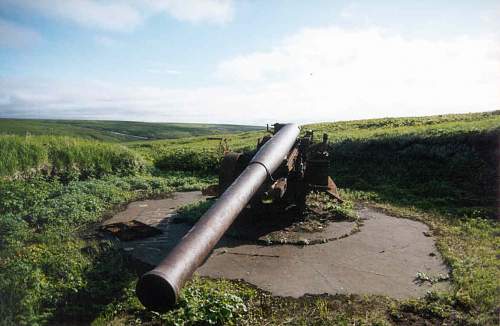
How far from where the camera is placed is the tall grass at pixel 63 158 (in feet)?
36.2

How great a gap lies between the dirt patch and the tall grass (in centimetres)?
565

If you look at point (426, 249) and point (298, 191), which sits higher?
point (298, 191)

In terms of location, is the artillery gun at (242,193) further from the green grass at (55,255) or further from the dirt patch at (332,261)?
the green grass at (55,255)

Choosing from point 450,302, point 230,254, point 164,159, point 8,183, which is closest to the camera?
point 450,302

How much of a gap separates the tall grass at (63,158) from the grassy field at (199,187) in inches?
1.5

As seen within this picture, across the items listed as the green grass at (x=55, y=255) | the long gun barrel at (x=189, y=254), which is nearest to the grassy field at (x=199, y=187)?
the green grass at (x=55, y=255)

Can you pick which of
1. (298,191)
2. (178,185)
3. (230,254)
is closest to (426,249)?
(298,191)

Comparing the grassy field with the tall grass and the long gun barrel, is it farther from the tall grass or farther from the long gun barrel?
the long gun barrel

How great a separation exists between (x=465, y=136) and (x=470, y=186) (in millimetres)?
3151

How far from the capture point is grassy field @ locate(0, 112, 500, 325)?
4355 mm

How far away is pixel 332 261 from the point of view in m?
5.94

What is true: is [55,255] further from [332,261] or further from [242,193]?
[332,261]

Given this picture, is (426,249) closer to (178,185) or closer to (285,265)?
(285,265)

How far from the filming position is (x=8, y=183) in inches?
372
